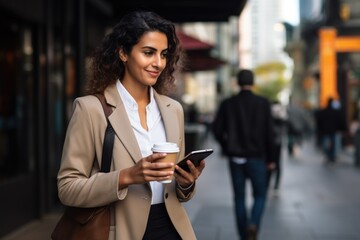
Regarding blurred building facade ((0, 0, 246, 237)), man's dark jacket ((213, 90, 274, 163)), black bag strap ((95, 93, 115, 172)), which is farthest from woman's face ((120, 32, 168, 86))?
blurred building facade ((0, 0, 246, 237))

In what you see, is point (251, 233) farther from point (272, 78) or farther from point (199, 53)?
point (272, 78)

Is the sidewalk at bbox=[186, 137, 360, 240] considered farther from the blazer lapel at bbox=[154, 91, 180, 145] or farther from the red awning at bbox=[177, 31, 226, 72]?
the blazer lapel at bbox=[154, 91, 180, 145]

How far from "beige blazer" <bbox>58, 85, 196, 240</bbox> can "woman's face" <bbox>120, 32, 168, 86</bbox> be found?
0.15 m

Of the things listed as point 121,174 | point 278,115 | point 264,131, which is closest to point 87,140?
point 121,174

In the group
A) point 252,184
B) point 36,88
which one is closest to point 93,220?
point 252,184

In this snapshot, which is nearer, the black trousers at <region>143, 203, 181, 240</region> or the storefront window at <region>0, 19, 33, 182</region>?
the black trousers at <region>143, 203, 181, 240</region>

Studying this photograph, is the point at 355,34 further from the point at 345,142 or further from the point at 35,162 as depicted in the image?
the point at 35,162

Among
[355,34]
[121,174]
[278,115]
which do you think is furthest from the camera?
[355,34]

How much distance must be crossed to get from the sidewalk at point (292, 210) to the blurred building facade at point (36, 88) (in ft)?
1.24

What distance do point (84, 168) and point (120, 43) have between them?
556mm

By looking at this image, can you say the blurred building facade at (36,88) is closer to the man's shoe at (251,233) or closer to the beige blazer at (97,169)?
the man's shoe at (251,233)

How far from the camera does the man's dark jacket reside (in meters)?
6.14

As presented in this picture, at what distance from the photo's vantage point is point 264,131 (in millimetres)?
6262

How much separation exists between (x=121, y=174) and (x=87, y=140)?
0.69ft
